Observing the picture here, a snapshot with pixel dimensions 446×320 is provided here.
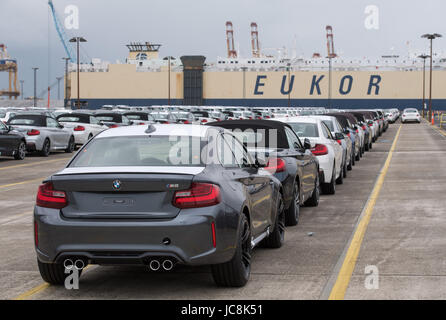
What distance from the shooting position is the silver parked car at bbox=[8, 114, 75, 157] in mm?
27016

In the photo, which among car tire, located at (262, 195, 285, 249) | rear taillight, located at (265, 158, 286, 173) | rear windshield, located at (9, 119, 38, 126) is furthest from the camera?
rear windshield, located at (9, 119, 38, 126)

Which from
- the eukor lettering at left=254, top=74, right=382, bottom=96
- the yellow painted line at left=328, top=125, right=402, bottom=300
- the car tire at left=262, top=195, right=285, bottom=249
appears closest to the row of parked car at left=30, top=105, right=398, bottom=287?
the yellow painted line at left=328, top=125, right=402, bottom=300

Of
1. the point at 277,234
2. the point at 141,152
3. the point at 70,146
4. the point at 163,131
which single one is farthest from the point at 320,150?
the point at 70,146

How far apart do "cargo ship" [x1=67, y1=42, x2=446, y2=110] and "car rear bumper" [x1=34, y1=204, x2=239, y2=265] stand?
134748 millimetres

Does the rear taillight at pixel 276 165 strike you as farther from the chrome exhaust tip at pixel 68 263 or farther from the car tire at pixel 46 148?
the car tire at pixel 46 148

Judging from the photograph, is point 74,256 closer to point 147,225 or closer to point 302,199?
point 147,225

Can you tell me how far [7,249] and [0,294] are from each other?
243cm

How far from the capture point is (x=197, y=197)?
6.22 meters

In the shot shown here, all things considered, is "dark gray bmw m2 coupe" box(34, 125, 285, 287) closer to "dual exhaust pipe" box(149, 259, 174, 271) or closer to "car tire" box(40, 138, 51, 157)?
"dual exhaust pipe" box(149, 259, 174, 271)

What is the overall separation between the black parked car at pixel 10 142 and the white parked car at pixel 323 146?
12.0 m

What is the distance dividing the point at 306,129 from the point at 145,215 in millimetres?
9612

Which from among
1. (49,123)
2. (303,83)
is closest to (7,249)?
(49,123)

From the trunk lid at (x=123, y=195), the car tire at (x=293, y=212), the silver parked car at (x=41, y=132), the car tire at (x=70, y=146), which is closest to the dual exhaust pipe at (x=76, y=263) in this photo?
the trunk lid at (x=123, y=195)

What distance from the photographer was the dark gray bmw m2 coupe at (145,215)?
20.1 feet
